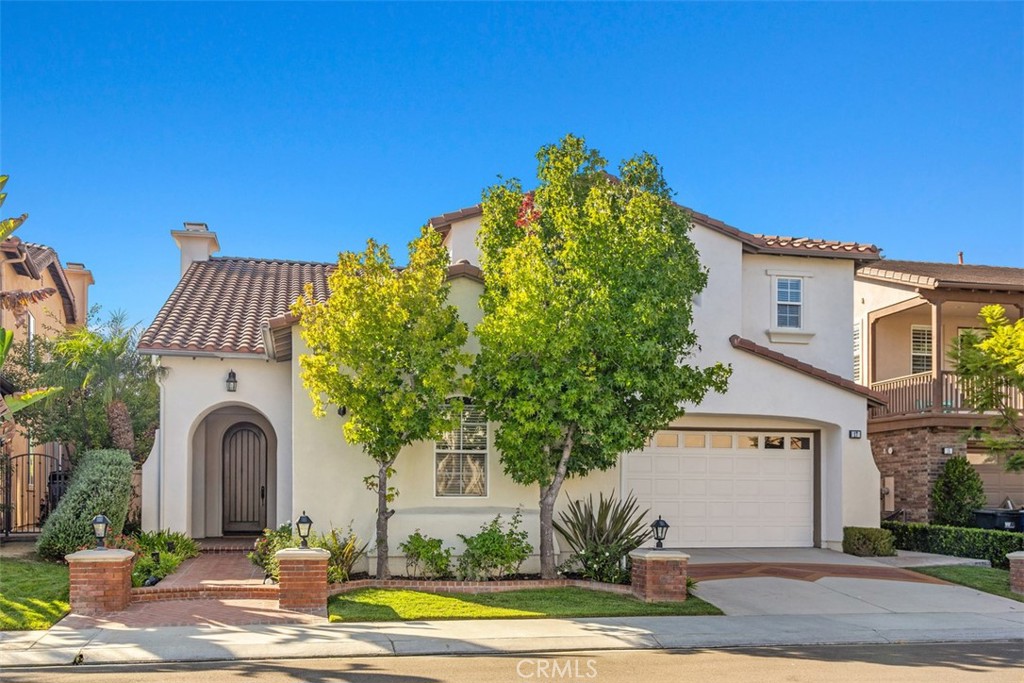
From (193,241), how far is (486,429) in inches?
377

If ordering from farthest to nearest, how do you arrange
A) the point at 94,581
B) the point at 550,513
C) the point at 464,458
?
the point at 464,458
the point at 550,513
the point at 94,581

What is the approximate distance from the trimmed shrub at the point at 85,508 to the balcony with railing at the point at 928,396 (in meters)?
15.8

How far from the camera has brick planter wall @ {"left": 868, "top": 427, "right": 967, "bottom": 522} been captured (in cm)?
2086

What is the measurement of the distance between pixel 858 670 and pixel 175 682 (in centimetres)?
704

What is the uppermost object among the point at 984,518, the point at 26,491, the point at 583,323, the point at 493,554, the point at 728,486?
the point at 583,323

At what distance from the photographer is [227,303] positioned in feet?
60.5

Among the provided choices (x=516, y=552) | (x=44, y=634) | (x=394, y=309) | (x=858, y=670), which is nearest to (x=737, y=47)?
(x=394, y=309)

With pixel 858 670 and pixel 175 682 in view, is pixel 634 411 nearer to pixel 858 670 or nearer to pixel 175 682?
pixel 858 670

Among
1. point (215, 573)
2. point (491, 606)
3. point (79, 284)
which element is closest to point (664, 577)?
point (491, 606)

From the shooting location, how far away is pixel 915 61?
16.2m

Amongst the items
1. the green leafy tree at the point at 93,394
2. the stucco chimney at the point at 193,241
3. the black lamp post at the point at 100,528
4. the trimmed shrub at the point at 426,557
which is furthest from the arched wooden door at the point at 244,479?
the black lamp post at the point at 100,528

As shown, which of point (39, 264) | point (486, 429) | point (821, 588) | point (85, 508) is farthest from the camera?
point (39, 264)

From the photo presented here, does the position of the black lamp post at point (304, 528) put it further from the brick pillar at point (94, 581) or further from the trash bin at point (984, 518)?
the trash bin at point (984, 518)

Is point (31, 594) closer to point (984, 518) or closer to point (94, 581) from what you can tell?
point (94, 581)
